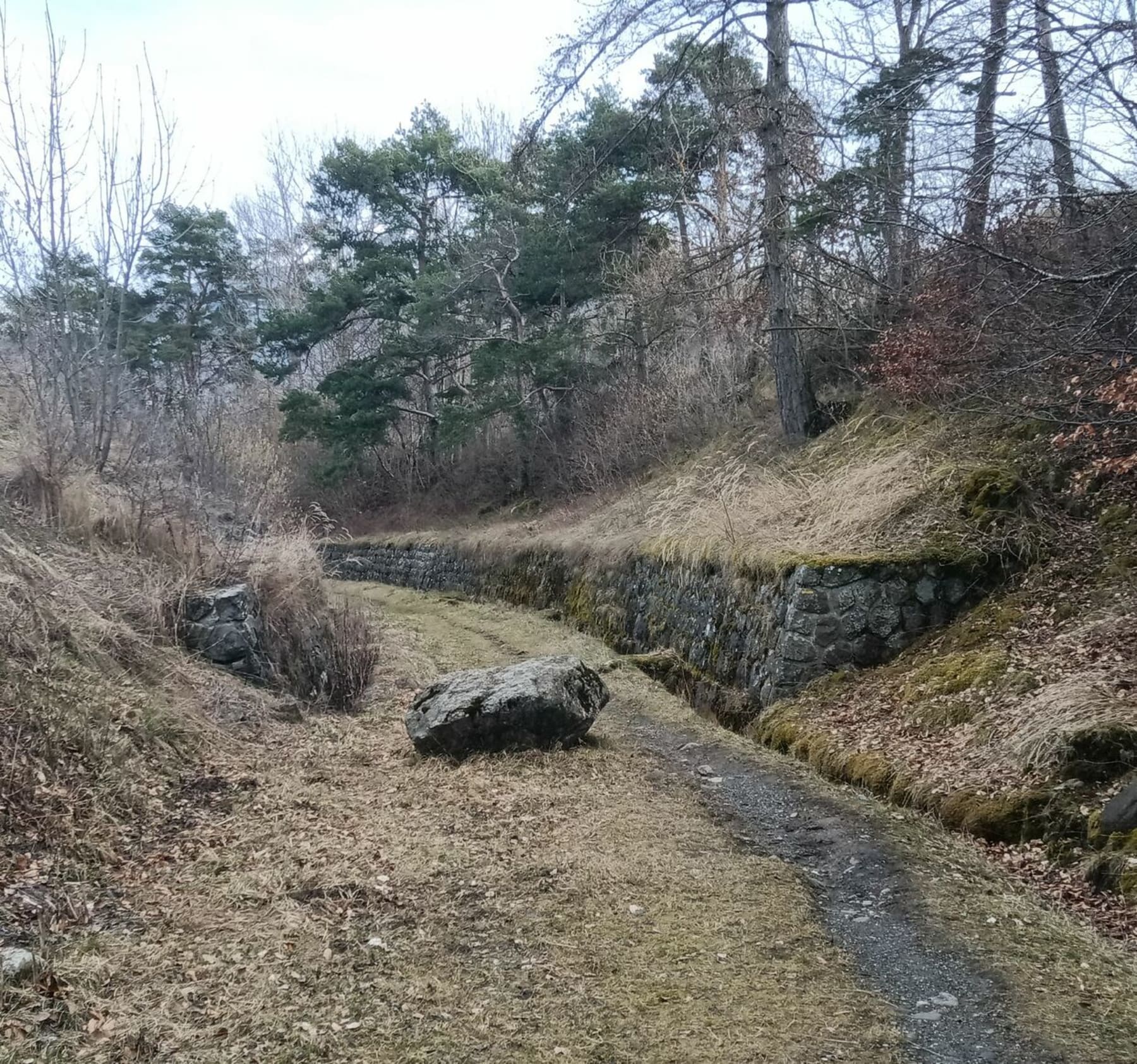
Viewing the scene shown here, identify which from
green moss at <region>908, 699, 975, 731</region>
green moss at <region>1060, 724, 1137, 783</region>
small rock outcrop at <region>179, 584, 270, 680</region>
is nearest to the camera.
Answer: green moss at <region>1060, 724, 1137, 783</region>

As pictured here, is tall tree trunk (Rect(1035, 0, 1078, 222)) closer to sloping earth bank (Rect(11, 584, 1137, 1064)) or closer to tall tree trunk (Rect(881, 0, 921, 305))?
tall tree trunk (Rect(881, 0, 921, 305))

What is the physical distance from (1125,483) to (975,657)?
1936 mm

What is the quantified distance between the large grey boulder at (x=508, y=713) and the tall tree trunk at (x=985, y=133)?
448 cm

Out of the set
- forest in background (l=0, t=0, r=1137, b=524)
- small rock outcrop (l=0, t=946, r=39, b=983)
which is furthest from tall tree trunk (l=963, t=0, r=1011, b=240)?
small rock outcrop (l=0, t=946, r=39, b=983)

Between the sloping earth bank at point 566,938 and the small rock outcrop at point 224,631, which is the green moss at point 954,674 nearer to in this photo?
the sloping earth bank at point 566,938

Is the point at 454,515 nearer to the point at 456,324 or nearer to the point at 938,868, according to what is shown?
the point at 456,324

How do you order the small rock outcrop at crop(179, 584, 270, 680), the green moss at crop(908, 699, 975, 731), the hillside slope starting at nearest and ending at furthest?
the hillside slope, the green moss at crop(908, 699, 975, 731), the small rock outcrop at crop(179, 584, 270, 680)

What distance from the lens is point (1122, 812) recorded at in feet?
13.1

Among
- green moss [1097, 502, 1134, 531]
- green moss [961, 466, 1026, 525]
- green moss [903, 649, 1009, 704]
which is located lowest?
green moss [903, 649, 1009, 704]

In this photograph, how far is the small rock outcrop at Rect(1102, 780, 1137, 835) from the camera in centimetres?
396

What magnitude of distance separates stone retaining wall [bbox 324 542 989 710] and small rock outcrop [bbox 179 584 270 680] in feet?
14.0

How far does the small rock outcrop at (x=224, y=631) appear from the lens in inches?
293

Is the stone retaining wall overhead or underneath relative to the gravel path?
overhead

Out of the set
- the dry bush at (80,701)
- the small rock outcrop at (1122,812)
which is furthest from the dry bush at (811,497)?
the dry bush at (80,701)
